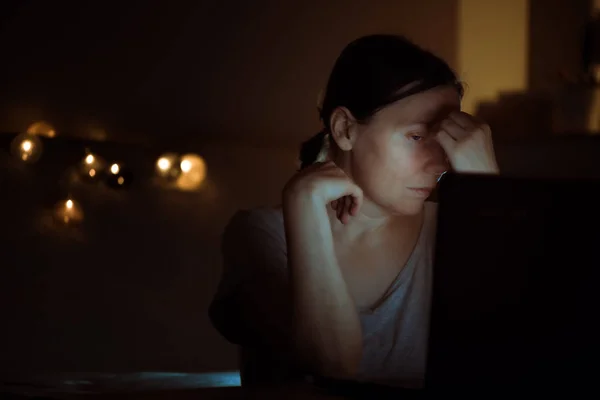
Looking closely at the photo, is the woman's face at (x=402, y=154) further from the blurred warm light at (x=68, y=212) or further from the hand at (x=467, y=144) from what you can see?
the blurred warm light at (x=68, y=212)

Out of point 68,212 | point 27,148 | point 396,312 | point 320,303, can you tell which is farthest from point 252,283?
point 27,148

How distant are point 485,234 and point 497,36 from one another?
39 centimetres

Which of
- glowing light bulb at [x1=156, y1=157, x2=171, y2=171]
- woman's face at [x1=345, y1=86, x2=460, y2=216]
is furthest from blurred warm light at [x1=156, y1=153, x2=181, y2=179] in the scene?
woman's face at [x1=345, y1=86, x2=460, y2=216]

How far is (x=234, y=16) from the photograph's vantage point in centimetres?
115

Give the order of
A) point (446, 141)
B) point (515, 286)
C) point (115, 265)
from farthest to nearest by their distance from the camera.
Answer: point (115, 265) < point (446, 141) < point (515, 286)

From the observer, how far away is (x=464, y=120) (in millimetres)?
993

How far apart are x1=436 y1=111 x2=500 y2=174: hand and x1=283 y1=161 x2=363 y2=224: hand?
0.16 meters

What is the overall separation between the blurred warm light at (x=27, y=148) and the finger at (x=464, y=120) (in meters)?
0.72

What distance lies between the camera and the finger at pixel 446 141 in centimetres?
97

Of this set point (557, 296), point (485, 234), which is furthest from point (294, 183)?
point (557, 296)

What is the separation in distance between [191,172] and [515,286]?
1.91 ft

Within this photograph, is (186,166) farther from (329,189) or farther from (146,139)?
(329,189)

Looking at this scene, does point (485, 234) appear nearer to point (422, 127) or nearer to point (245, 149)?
point (422, 127)

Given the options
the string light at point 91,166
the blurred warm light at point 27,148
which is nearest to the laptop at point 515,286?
the string light at point 91,166
